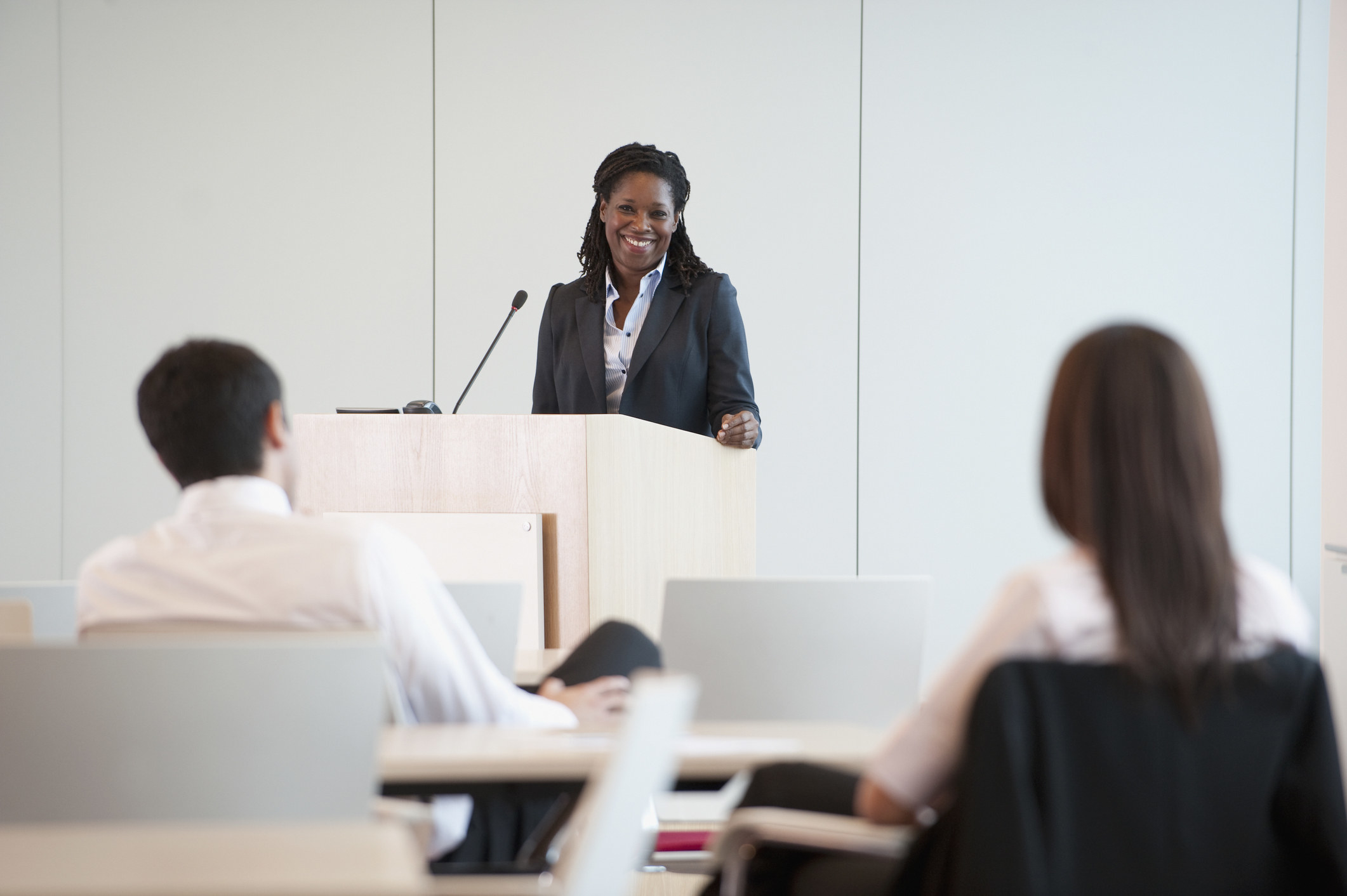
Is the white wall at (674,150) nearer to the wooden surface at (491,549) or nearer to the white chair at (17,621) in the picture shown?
the wooden surface at (491,549)

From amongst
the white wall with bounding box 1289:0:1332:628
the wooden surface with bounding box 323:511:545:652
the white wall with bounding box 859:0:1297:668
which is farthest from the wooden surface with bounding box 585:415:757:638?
the white wall with bounding box 1289:0:1332:628

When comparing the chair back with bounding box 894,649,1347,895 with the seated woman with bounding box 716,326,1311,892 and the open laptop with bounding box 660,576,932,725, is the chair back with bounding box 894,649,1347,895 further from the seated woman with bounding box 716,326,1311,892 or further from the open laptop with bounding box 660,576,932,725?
the open laptop with bounding box 660,576,932,725

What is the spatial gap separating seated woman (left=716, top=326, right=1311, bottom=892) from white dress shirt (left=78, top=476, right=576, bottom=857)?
0.61 m

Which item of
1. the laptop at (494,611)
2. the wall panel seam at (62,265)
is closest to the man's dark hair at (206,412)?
the laptop at (494,611)

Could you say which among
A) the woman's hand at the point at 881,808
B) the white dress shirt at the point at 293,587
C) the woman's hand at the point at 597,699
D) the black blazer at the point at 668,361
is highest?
the black blazer at the point at 668,361

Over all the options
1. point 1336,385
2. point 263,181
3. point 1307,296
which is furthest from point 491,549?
point 1307,296

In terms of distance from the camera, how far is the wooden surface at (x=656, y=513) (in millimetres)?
2754

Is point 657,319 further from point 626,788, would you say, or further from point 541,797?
point 626,788

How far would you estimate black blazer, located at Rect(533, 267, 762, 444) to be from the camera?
3.52 m

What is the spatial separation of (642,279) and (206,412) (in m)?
2.07

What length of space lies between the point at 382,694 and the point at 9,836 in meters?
0.33

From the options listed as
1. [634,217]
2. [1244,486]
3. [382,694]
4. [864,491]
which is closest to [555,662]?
[382,694]

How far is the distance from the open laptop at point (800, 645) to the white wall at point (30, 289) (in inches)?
187

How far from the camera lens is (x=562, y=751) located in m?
1.31
